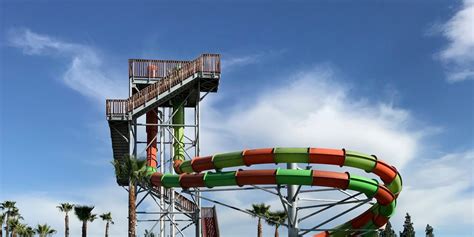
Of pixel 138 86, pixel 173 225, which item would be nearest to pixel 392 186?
pixel 173 225

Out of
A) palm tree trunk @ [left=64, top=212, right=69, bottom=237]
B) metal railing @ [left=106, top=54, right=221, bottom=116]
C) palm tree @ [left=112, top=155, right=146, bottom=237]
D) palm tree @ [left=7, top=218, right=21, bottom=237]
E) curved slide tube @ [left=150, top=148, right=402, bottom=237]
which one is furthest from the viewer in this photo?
palm tree @ [left=7, top=218, right=21, bottom=237]

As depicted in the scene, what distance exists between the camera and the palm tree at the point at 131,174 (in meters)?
28.7

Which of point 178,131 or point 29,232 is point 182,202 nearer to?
point 178,131

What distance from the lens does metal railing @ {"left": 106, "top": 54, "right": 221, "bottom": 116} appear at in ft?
114

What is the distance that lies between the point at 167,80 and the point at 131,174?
343 inches

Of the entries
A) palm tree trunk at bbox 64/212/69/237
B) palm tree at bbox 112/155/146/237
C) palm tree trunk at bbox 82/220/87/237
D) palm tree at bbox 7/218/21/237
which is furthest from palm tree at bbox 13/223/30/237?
palm tree at bbox 112/155/146/237

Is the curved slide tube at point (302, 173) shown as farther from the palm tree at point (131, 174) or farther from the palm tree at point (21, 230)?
the palm tree at point (21, 230)

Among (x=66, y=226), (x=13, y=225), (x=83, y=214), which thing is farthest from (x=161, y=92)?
(x=13, y=225)

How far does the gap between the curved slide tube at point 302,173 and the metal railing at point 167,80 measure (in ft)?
31.2

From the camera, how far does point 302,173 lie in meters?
22.8

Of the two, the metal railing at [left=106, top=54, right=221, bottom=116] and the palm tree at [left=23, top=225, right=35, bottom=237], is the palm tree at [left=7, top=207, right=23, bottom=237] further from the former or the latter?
the metal railing at [left=106, top=54, right=221, bottom=116]

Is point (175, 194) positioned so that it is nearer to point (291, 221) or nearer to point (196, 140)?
point (196, 140)

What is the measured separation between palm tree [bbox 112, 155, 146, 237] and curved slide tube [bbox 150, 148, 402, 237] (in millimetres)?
3509

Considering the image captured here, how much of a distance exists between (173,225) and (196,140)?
558 centimetres
